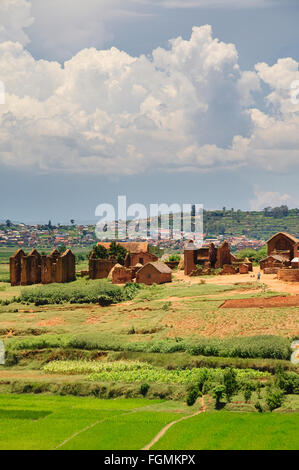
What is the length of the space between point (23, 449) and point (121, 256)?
52868 mm

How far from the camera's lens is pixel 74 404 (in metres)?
24.2

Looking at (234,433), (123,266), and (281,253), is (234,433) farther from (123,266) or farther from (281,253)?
(281,253)

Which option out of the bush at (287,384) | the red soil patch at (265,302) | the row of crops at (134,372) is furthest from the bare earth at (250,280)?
the bush at (287,384)

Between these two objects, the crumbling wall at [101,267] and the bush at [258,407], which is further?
the crumbling wall at [101,267]

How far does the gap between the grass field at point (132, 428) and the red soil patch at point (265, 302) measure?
763 inches

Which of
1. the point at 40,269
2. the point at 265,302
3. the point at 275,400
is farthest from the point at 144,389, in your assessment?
the point at 40,269

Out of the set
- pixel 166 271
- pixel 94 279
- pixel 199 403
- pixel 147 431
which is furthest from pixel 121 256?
pixel 147 431

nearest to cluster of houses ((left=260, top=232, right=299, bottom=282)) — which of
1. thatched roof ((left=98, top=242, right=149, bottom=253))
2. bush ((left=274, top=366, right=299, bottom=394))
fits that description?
thatched roof ((left=98, top=242, right=149, bottom=253))

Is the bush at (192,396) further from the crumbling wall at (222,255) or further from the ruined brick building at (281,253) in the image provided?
the crumbling wall at (222,255)

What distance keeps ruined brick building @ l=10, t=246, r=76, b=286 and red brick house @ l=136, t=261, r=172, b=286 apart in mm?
10545

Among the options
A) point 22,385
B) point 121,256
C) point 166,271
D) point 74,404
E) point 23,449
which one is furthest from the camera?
point 121,256

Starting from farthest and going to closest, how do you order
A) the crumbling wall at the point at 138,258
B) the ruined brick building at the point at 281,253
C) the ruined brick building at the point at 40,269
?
the crumbling wall at the point at 138,258
the ruined brick building at the point at 40,269
the ruined brick building at the point at 281,253

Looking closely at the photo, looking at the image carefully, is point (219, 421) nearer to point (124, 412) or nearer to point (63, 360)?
point (124, 412)

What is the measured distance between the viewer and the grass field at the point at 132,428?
17.5 m
